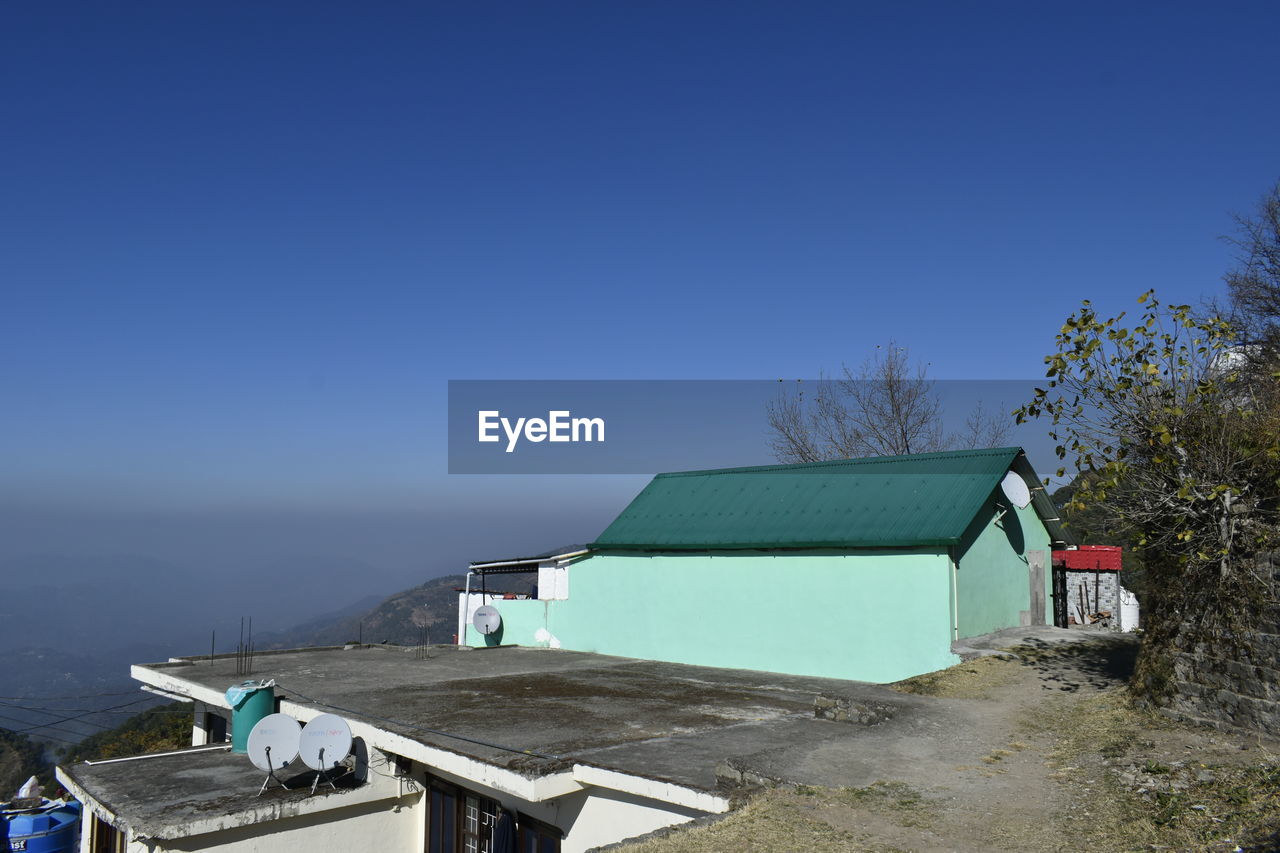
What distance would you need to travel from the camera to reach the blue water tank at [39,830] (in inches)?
620

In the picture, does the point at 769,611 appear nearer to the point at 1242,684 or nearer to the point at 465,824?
the point at 465,824

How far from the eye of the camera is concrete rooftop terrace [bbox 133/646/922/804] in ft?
31.8

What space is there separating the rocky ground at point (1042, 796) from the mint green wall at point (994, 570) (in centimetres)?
507

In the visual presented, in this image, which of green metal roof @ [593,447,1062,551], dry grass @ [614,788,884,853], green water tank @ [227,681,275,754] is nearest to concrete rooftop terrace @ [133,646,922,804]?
green water tank @ [227,681,275,754]

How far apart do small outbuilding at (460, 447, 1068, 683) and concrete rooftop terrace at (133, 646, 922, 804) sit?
949 millimetres

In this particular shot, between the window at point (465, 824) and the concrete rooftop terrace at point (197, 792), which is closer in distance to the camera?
the concrete rooftop terrace at point (197, 792)

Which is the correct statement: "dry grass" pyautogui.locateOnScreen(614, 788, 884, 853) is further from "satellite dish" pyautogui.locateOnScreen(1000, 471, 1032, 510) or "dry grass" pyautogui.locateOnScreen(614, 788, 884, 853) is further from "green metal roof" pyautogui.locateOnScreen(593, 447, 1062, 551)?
"satellite dish" pyautogui.locateOnScreen(1000, 471, 1032, 510)

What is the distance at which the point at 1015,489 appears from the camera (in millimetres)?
17547

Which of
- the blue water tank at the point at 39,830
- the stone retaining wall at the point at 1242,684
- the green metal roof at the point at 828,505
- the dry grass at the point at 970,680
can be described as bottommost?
the blue water tank at the point at 39,830

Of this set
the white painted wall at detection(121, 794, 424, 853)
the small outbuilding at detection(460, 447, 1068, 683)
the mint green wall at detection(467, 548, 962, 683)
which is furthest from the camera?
the small outbuilding at detection(460, 447, 1068, 683)

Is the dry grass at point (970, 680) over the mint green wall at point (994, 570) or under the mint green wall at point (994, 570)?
under

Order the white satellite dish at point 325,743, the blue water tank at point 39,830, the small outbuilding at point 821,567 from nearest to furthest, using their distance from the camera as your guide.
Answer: the white satellite dish at point 325,743 → the blue water tank at point 39,830 → the small outbuilding at point 821,567

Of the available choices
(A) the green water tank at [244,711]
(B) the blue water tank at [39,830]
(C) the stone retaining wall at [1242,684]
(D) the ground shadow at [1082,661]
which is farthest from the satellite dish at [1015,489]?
(B) the blue water tank at [39,830]

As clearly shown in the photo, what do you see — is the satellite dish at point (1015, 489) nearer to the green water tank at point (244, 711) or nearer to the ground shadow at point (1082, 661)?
the ground shadow at point (1082, 661)
